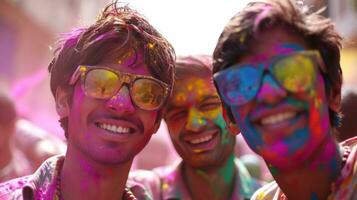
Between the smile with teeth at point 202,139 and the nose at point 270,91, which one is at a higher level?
the nose at point 270,91

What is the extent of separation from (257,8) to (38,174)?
1365mm

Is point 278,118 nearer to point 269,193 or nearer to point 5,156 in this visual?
point 269,193

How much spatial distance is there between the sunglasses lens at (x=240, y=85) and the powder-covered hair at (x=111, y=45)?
0.58 meters

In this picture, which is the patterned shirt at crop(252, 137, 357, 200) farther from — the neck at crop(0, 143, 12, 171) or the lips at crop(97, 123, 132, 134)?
the neck at crop(0, 143, 12, 171)

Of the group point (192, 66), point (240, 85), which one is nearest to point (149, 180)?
point (192, 66)

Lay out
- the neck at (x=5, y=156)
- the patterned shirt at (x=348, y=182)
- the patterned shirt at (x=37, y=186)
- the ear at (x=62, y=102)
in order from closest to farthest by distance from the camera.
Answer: the patterned shirt at (x=348, y=182), the patterned shirt at (x=37, y=186), the ear at (x=62, y=102), the neck at (x=5, y=156)

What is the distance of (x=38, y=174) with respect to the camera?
2463 millimetres

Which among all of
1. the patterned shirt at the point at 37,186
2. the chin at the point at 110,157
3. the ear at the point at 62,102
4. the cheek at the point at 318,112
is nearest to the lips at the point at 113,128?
the chin at the point at 110,157

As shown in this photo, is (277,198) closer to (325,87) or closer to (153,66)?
(325,87)

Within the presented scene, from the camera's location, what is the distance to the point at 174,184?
3316 mm

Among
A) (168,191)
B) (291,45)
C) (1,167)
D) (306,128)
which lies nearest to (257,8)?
(291,45)

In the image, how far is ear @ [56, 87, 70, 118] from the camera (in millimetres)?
2592

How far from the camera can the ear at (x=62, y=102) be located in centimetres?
259

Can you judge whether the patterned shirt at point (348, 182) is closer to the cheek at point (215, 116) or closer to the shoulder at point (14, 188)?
the cheek at point (215, 116)
